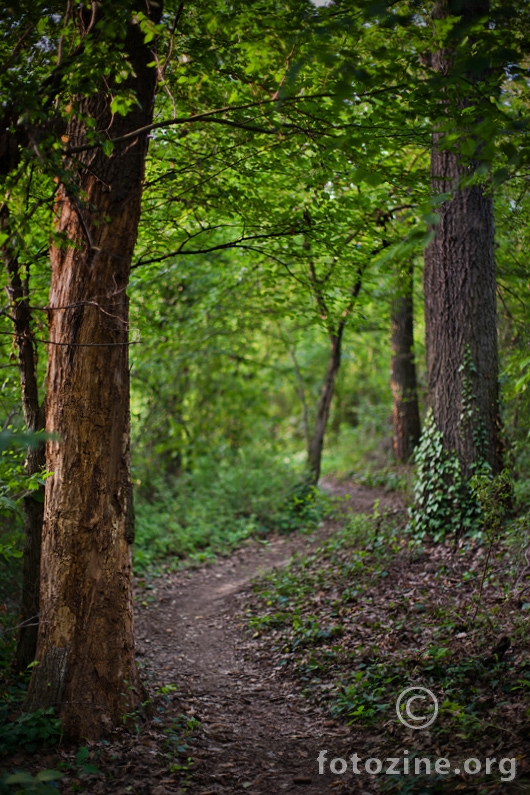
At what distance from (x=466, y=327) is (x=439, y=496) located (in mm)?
2262

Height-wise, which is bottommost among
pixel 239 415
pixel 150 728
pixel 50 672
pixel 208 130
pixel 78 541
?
pixel 150 728

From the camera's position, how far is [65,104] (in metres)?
4.43

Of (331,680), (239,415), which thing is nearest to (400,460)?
(239,415)

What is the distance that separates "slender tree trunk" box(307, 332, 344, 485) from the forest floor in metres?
4.18

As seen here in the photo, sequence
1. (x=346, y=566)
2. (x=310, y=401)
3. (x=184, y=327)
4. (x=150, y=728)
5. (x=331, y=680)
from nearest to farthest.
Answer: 1. (x=150, y=728)
2. (x=331, y=680)
3. (x=346, y=566)
4. (x=184, y=327)
5. (x=310, y=401)

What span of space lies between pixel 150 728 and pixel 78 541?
158 centimetres

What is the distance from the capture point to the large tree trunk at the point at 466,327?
789 cm

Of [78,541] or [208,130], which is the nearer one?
[78,541]

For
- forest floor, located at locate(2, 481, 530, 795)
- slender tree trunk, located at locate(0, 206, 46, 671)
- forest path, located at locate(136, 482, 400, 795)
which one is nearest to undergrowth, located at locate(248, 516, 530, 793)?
forest floor, located at locate(2, 481, 530, 795)

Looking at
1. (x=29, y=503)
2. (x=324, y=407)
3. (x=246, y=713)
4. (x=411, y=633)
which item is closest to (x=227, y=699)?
(x=246, y=713)

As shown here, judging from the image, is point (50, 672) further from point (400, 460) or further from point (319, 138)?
point (400, 460)

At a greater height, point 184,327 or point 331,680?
point 184,327

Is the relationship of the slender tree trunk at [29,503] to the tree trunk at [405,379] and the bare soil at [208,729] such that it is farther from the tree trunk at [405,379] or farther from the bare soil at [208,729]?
the tree trunk at [405,379]

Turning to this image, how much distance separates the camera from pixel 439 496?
795 cm
